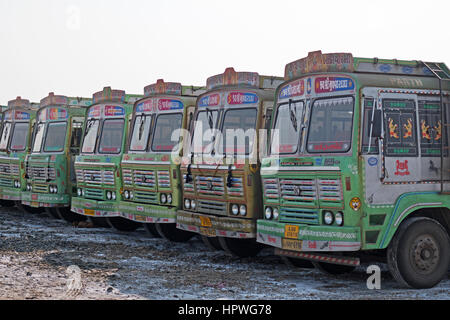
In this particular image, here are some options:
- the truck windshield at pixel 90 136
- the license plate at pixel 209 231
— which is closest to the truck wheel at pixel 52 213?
the truck windshield at pixel 90 136

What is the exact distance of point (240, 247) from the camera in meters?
11.2

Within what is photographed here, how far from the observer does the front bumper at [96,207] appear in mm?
13764

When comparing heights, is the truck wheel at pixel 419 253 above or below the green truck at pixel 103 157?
below

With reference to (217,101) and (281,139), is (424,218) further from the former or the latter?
(217,101)

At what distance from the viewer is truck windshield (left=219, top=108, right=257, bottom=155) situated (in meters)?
10.4

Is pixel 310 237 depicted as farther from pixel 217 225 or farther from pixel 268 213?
pixel 217 225

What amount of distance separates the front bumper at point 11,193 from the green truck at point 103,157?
3.05 m

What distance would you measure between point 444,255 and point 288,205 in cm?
211

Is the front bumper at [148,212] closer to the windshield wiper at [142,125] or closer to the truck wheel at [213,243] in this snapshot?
the truck wheel at [213,243]

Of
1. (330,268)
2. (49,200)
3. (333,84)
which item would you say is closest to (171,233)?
(49,200)

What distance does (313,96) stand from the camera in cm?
891

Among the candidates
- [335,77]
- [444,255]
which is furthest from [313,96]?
[444,255]

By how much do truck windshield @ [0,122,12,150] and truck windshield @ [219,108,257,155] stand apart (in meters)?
9.56

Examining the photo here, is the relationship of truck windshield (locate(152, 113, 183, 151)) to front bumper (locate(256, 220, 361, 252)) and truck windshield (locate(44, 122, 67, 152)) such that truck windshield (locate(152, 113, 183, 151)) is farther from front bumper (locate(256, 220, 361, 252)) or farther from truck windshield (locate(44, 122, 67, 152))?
truck windshield (locate(44, 122, 67, 152))
